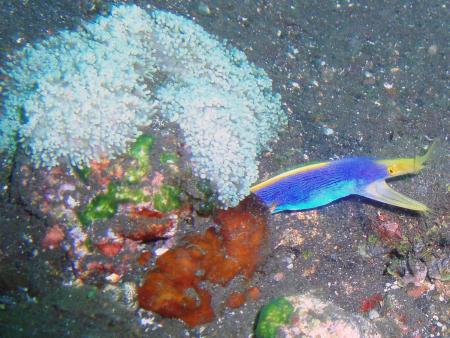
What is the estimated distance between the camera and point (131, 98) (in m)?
2.85

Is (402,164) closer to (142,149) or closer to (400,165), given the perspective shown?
(400,165)

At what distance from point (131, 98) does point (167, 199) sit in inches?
32.2

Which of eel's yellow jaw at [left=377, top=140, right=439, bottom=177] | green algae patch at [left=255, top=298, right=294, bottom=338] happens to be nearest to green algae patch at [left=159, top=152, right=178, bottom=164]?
green algae patch at [left=255, top=298, right=294, bottom=338]

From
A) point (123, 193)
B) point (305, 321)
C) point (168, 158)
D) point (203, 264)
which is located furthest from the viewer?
point (305, 321)

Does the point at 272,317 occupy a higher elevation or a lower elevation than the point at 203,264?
lower

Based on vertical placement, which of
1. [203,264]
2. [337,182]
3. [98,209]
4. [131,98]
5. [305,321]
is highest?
[131,98]

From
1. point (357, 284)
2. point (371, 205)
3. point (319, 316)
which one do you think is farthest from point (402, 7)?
point (319, 316)

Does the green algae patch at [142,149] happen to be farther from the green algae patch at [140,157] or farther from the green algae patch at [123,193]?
the green algae patch at [123,193]

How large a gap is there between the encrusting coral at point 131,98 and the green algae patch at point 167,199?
239 mm

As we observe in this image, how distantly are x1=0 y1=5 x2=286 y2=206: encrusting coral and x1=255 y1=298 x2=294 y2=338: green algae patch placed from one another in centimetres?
104

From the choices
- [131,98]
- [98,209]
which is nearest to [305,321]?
[98,209]

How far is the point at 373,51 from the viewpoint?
4680 millimetres

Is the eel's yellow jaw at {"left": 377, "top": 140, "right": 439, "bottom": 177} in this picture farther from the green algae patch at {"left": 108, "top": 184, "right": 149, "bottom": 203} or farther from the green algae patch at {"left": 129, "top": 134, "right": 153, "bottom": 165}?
the green algae patch at {"left": 108, "top": 184, "right": 149, "bottom": 203}

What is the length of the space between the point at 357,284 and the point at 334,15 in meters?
3.45
